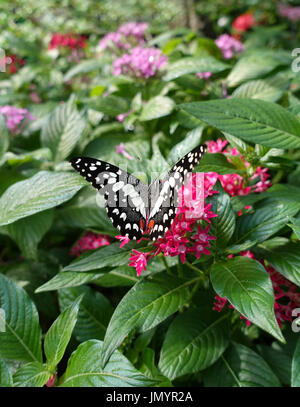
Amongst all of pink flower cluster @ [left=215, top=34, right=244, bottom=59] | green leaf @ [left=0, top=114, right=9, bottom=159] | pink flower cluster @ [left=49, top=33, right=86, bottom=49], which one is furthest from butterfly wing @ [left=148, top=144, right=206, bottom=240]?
pink flower cluster @ [left=49, top=33, right=86, bottom=49]

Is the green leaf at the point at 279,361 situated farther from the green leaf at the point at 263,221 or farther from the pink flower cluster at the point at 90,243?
the pink flower cluster at the point at 90,243

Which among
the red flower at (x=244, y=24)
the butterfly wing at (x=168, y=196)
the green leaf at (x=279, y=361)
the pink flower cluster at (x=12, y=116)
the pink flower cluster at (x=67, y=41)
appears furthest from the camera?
the red flower at (x=244, y=24)

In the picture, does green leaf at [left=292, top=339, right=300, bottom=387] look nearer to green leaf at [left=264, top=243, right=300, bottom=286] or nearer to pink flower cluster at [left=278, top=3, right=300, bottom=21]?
green leaf at [left=264, top=243, right=300, bottom=286]

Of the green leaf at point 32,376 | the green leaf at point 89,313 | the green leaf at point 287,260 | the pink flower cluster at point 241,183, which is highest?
the pink flower cluster at point 241,183

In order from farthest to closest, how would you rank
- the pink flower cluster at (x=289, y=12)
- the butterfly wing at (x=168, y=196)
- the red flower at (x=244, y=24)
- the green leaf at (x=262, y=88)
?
the red flower at (x=244, y=24), the pink flower cluster at (x=289, y=12), the green leaf at (x=262, y=88), the butterfly wing at (x=168, y=196)

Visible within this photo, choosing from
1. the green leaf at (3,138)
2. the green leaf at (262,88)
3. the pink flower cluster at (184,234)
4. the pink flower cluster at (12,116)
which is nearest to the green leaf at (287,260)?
the pink flower cluster at (184,234)
